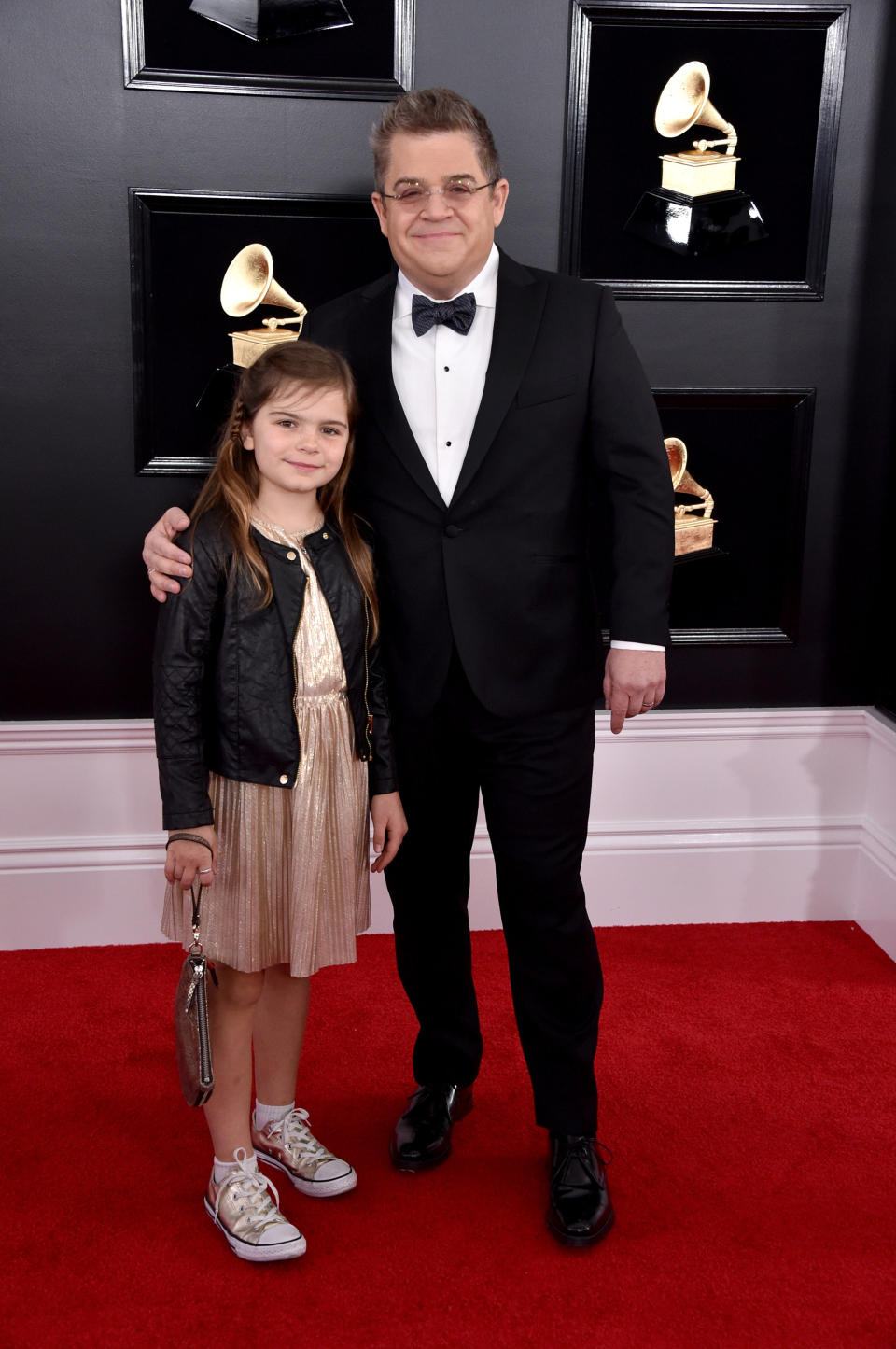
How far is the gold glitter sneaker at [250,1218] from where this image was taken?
2113 mm

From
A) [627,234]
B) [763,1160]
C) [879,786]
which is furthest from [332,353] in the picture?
[879,786]

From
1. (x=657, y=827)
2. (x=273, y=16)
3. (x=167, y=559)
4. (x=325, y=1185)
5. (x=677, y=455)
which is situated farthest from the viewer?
(x=657, y=827)

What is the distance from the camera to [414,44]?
2809 millimetres

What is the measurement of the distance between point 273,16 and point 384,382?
1.14m

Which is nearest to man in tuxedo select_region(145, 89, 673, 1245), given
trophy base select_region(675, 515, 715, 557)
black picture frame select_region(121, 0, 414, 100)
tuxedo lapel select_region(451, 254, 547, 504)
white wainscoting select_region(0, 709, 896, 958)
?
tuxedo lapel select_region(451, 254, 547, 504)

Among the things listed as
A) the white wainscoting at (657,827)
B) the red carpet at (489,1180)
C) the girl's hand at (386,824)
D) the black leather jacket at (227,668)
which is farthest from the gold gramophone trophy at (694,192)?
the red carpet at (489,1180)

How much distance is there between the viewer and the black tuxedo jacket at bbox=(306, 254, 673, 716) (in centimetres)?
211

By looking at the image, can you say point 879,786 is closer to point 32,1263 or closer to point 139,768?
point 139,768

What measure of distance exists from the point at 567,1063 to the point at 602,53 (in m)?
2.19

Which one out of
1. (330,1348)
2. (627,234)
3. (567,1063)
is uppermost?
(627,234)

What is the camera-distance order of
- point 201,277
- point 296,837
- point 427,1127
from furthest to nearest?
point 201,277 → point 427,1127 → point 296,837

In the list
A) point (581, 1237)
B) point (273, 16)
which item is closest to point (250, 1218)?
point (581, 1237)

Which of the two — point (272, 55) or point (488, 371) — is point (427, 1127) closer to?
point (488, 371)

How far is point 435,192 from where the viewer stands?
2.04 meters
